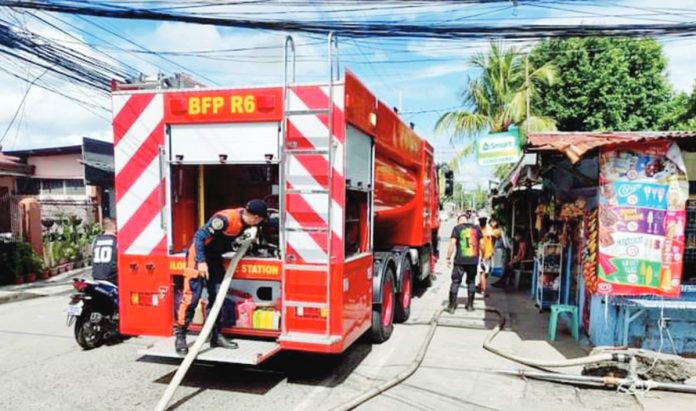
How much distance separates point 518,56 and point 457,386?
48.4 feet

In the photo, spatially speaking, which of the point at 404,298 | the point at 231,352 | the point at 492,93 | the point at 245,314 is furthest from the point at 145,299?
the point at 492,93

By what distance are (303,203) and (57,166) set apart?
1768 cm

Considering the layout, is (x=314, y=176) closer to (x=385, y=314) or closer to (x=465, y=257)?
(x=385, y=314)

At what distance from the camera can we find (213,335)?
15.5 feet

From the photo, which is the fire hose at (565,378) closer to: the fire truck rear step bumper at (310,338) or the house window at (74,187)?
the fire truck rear step bumper at (310,338)

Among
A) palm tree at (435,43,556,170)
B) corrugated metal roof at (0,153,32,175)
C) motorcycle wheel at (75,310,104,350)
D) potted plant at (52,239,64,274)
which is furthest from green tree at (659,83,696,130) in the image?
corrugated metal roof at (0,153,32,175)

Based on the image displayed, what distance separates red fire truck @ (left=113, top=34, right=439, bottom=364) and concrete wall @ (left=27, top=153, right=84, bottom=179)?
50.2 feet

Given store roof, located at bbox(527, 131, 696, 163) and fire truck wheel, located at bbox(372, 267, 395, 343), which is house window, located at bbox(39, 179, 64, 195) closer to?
fire truck wheel, located at bbox(372, 267, 395, 343)

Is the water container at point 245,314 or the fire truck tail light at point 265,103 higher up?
the fire truck tail light at point 265,103

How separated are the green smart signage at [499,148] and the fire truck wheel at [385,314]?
338cm

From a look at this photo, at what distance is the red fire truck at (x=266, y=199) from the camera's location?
4.38m

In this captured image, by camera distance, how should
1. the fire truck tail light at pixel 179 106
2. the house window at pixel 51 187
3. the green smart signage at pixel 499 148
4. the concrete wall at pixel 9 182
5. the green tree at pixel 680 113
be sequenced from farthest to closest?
the house window at pixel 51 187 → the green tree at pixel 680 113 → the concrete wall at pixel 9 182 → the green smart signage at pixel 499 148 → the fire truck tail light at pixel 179 106

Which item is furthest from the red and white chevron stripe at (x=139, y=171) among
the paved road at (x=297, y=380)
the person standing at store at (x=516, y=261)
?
the person standing at store at (x=516, y=261)

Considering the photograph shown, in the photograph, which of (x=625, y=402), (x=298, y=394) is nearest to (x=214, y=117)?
(x=298, y=394)
